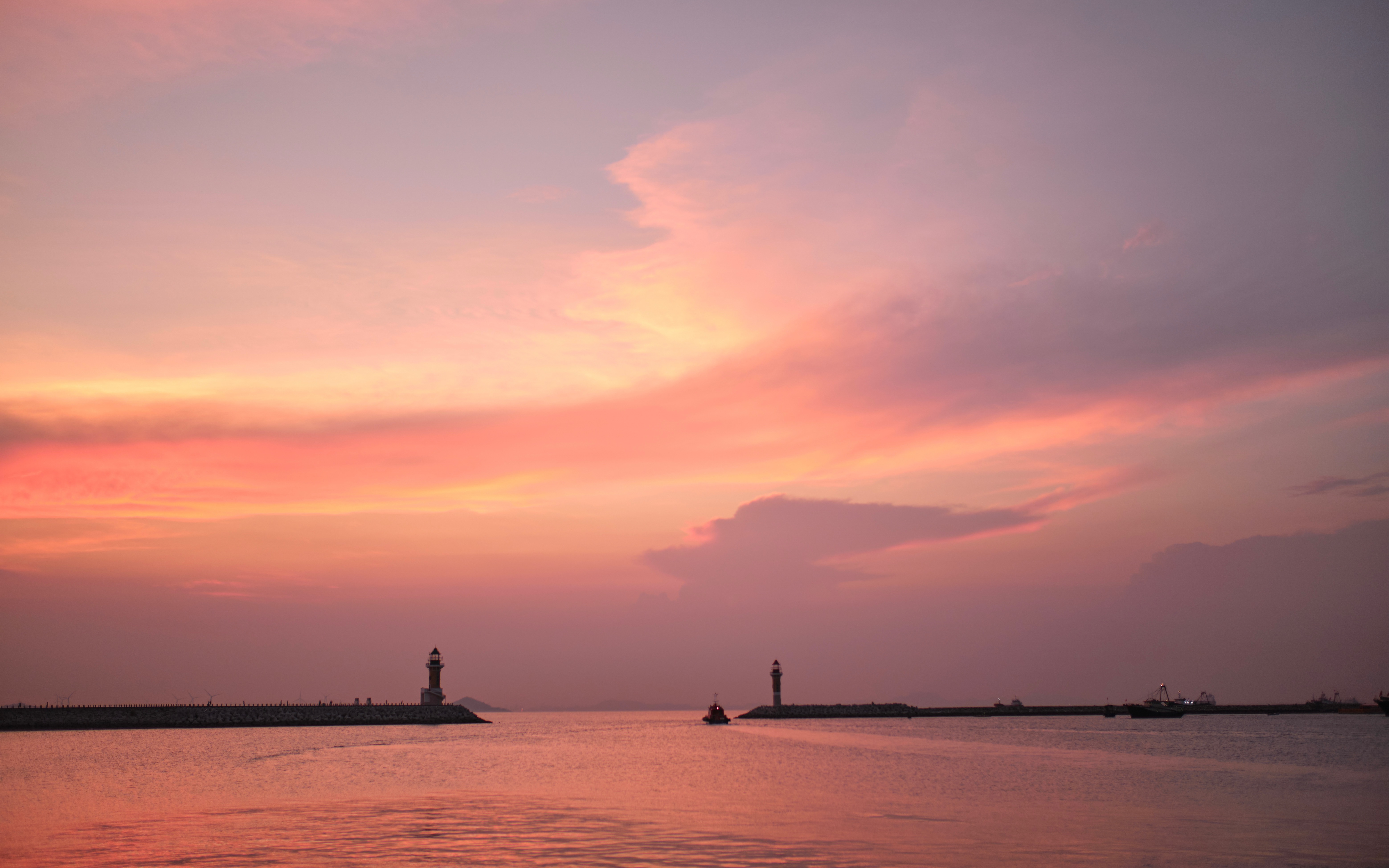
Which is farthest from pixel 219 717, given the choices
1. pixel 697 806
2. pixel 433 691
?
pixel 697 806

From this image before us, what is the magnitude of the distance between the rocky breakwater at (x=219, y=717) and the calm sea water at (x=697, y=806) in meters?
49.6

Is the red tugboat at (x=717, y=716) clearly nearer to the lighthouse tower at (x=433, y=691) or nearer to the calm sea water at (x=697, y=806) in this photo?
the lighthouse tower at (x=433, y=691)

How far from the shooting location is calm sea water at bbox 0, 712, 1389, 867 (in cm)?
2800

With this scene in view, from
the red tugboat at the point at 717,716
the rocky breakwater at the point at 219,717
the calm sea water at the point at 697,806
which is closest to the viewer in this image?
the calm sea water at the point at 697,806

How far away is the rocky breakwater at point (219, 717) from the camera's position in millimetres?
128750

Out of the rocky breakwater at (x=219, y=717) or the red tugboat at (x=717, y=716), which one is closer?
the rocky breakwater at (x=219, y=717)

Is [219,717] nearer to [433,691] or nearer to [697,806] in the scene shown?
[433,691]

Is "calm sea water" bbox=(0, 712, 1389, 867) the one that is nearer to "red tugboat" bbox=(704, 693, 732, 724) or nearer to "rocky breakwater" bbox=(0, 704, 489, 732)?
"rocky breakwater" bbox=(0, 704, 489, 732)

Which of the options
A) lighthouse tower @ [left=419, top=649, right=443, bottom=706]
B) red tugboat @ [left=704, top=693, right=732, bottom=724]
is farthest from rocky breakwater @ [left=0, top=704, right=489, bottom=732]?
red tugboat @ [left=704, top=693, right=732, bottom=724]

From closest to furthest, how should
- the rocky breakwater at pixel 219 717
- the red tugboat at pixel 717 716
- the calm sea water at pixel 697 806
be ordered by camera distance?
the calm sea water at pixel 697 806
the rocky breakwater at pixel 219 717
the red tugboat at pixel 717 716

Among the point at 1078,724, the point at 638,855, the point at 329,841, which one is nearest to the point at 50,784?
the point at 329,841

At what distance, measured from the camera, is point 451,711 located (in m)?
170

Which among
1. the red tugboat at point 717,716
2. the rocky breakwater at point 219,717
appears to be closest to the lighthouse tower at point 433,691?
the rocky breakwater at point 219,717

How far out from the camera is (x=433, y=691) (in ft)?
544
